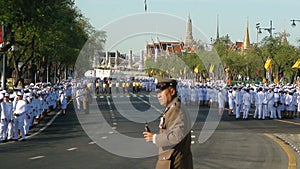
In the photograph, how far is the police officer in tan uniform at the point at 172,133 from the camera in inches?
263

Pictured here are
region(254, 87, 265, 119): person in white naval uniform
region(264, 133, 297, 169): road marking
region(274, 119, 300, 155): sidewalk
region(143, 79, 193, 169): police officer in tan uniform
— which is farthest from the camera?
region(254, 87, 265, 119): person in white naval uniform

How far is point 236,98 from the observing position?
100ft

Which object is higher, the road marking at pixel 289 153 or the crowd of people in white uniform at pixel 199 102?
the crowd of people in white uniform at pixel 199 102

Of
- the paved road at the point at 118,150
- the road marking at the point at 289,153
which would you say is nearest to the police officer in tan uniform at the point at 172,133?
the paved road at the point at 118,150

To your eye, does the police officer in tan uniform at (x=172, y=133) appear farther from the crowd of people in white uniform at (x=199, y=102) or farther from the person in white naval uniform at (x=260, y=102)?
the person in white naval uniform at (x=260, y=102)

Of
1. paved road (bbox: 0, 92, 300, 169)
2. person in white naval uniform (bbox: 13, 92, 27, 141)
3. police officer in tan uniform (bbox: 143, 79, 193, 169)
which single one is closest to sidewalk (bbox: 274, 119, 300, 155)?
paved road (bbox: 0, 92, 300, 169)

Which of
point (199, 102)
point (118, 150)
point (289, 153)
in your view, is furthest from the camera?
point (199, 102)

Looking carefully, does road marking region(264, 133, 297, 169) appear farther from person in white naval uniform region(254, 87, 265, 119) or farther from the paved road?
person in white naval uniform region(254, 87, 265, 119)

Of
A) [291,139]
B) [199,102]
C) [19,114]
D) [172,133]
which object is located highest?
[172,133]

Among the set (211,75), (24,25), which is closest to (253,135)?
(24,25)

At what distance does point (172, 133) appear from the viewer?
6.66 m

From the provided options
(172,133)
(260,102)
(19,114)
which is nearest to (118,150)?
(19,114)

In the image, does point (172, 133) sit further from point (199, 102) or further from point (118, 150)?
point (199, 102)

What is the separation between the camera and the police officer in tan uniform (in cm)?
668
